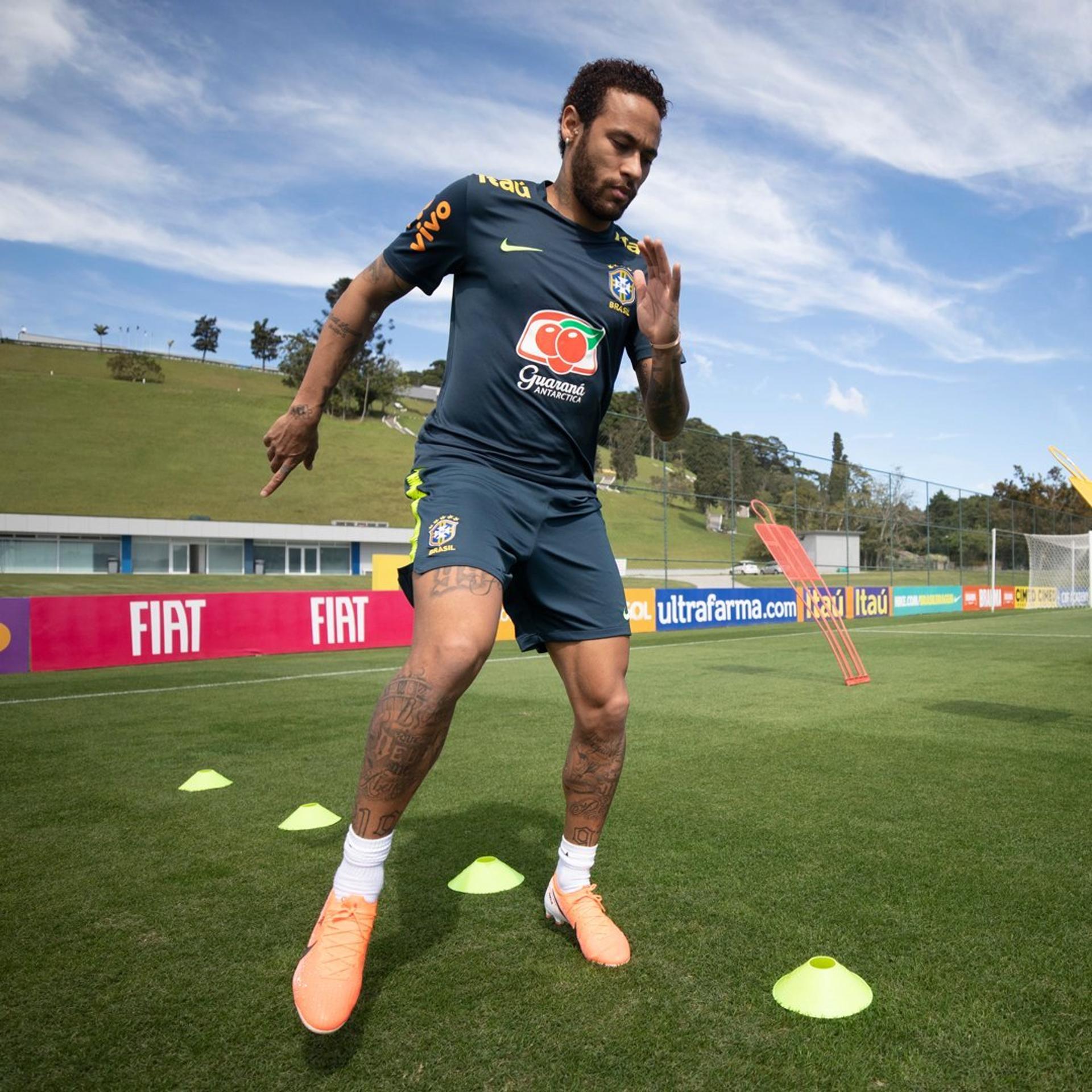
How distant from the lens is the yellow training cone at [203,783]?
4.62m

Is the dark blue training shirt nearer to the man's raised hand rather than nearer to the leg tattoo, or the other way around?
the man's raised hand

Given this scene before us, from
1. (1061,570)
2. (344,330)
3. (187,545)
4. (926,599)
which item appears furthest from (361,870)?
(187,545)

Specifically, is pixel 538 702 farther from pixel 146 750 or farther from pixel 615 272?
pixel 615 272

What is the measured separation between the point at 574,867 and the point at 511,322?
1.58 metres

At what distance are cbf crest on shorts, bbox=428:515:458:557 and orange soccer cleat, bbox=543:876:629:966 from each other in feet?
3.57

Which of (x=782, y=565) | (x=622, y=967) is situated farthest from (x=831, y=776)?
(x=782, y=565)

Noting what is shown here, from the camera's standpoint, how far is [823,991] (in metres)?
2.14

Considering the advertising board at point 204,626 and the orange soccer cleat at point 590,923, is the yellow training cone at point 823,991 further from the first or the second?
the advertising board at point 204,626

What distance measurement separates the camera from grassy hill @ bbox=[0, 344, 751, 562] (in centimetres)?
4981

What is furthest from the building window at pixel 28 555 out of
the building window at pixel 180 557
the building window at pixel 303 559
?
the building window at pixel 303 559

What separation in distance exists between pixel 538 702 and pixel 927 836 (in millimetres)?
4754

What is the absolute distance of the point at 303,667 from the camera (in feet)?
38.5

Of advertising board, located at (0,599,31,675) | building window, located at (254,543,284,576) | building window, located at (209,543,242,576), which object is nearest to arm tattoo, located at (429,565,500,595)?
advertising board, located at (0,599,31,675)

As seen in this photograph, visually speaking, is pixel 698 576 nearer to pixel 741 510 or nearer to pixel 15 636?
pixel 741 510
